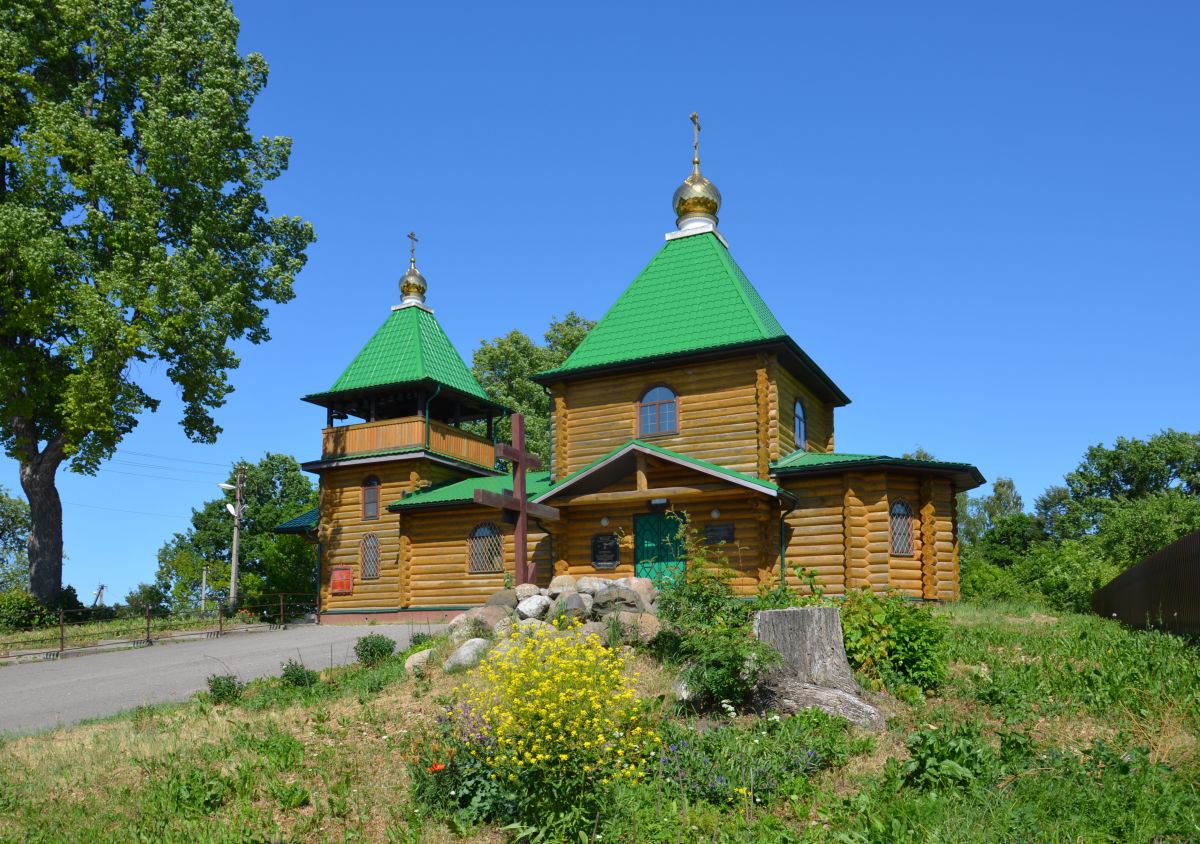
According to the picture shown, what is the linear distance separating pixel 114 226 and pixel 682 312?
1511 cm

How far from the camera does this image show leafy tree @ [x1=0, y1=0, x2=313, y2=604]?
23062mm

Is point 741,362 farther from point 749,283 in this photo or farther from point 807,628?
point 807,628

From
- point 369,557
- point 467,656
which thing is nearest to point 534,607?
point 467,656

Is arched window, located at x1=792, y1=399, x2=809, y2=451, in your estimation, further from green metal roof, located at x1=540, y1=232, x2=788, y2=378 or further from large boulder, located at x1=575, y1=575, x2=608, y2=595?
large boulder, located at x1=575, y1=575, x2=608, y2=595

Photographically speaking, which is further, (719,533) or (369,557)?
(369,557)

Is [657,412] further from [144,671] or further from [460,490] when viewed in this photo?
[144,671]

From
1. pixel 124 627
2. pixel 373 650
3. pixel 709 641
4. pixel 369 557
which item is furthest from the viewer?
pixel 369 557

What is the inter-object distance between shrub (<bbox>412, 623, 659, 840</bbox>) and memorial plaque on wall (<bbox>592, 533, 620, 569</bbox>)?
12051mm

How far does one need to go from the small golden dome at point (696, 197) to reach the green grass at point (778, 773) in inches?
581

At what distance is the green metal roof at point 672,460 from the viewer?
1798 cm

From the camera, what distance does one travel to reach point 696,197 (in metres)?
23.0

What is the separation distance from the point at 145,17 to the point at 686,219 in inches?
657

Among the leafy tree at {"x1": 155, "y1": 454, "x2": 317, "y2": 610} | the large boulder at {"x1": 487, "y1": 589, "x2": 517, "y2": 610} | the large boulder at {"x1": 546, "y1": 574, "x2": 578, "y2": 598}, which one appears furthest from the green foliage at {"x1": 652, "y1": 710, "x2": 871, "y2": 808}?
the leafy tree at {"x1": 155, "y1": 454, "x2": 317, "y2": 610}

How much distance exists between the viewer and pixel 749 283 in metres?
22.5
